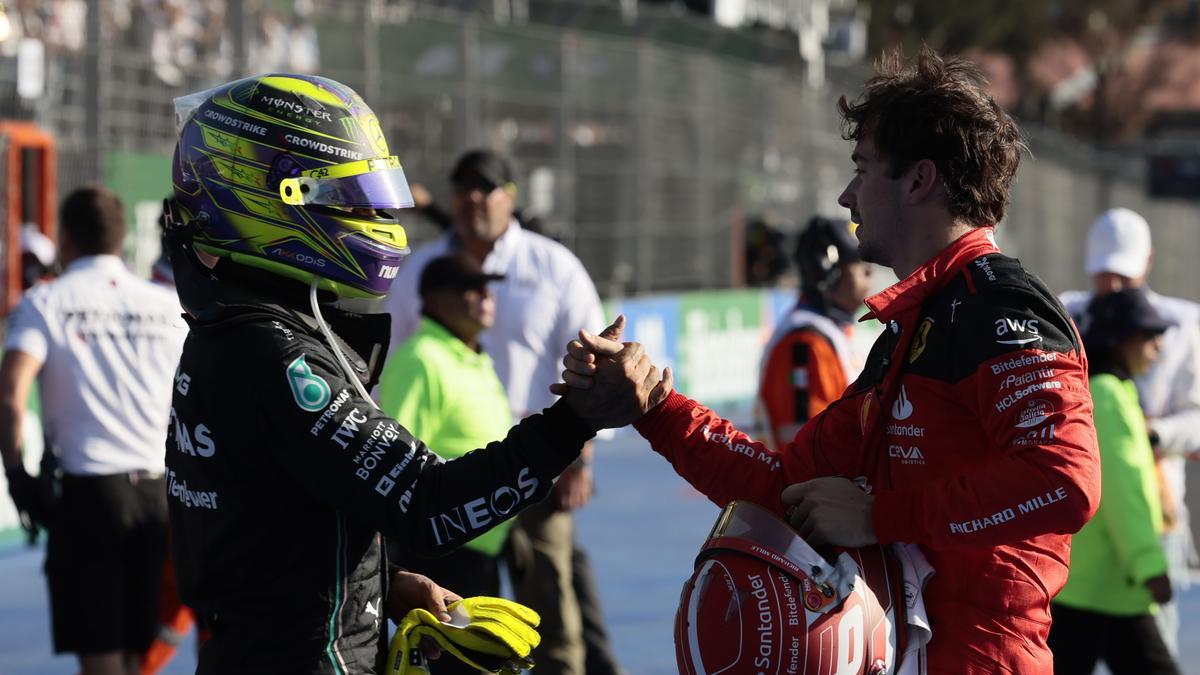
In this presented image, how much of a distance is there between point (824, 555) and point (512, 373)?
4.07m

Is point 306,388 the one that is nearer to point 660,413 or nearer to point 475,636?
point 475,636

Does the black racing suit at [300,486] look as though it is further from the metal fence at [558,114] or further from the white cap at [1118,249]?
the metal fence at [558,114]

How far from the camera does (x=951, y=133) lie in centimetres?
284

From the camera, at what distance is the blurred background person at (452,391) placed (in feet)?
18.1

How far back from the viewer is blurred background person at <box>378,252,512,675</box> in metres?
5.51

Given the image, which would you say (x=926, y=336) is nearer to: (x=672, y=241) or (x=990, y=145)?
(x=990, y=145)

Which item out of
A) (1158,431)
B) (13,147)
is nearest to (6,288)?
(13,147)

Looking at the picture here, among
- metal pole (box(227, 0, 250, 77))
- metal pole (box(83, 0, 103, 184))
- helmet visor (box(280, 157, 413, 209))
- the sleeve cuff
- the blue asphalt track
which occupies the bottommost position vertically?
the blue asphalt track

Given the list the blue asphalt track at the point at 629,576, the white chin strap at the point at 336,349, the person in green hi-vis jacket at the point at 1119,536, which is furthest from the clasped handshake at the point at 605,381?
the blue asphalt track at the point at 629,576

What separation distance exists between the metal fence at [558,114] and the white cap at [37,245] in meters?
0.45

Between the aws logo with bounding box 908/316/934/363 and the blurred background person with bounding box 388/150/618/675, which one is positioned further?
the blurred background person with bounding box 388/150/618/675

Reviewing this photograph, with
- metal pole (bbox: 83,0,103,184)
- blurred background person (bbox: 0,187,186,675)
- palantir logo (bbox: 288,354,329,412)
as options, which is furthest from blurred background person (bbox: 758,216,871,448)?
metal pole (bbox: 83,0,103,184)

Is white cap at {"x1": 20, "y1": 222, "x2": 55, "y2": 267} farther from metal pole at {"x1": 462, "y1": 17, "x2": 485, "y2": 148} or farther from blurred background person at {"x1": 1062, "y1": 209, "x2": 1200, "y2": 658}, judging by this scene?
blurred background person at {"x1": 1062, "y1": 209, "x2": 1200, "y2": 658}

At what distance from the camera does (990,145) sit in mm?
2848
